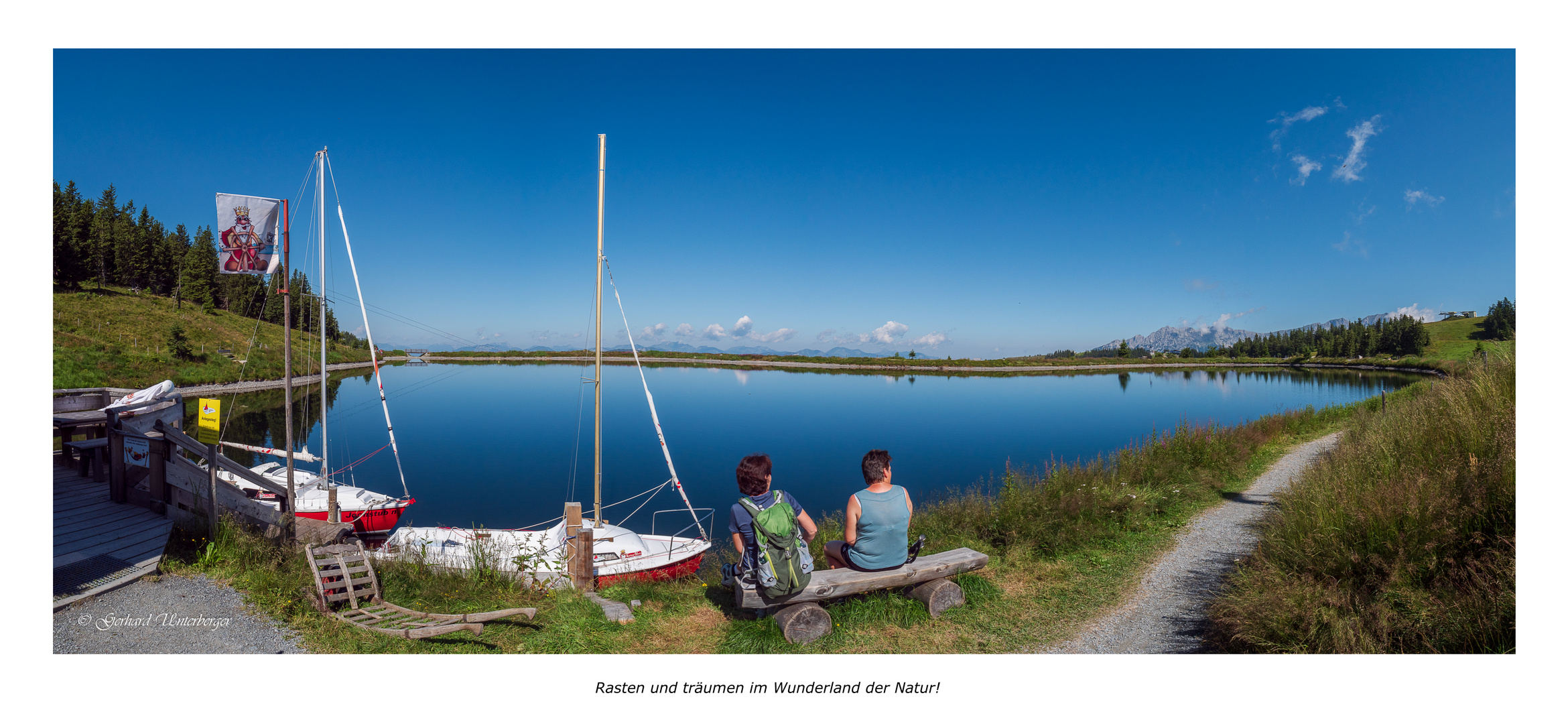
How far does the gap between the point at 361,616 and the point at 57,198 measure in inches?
2737

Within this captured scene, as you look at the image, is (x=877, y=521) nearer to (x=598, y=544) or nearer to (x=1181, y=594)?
(x=1181, y=594)

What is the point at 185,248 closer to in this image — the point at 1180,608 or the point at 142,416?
the point at 142,416

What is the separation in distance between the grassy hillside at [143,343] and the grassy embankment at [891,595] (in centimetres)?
2220

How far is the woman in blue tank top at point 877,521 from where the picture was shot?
15.4ft

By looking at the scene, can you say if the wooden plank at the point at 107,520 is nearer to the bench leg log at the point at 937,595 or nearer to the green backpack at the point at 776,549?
the green backpack at the point at 776,549

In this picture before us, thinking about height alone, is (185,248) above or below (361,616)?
above

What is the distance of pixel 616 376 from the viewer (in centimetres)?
7581

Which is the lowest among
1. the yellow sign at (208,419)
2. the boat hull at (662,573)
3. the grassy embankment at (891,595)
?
the boat hull at (662,573)

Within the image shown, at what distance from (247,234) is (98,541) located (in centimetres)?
416

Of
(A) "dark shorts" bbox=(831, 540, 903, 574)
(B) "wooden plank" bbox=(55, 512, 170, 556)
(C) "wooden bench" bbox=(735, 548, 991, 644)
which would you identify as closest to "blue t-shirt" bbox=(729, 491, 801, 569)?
(C) "wooden bench" bbox=(735, 548, 991, 644)

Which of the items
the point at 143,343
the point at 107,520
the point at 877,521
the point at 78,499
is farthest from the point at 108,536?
the point at 143,343

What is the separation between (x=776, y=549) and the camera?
176 inches

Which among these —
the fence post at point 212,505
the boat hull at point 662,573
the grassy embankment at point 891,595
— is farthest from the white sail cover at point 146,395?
the boat hull at point 662,573
